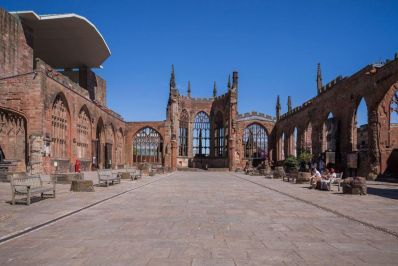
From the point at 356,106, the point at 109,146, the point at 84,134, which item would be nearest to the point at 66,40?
the point at 84,134

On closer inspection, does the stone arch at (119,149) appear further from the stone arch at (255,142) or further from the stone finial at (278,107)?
the stone finial at (278,107)

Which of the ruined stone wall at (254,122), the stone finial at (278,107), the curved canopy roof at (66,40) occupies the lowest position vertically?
the ruined stone wall at (254,122)

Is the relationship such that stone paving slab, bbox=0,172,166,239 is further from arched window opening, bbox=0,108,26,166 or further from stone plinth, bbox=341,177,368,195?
arched window opening, bbox=0,108,26,166

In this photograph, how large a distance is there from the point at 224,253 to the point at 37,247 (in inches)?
108

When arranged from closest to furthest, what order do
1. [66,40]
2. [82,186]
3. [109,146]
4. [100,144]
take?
[82,186] < [66,40] < [100,144] < [109,146]

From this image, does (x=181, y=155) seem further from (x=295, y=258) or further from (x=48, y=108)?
(x=295, y=258)

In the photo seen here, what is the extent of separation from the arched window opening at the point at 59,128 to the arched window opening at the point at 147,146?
26661 mm

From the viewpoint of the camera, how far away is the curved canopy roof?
35625mm

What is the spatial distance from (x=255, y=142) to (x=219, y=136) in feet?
18.3

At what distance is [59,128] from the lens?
30.6m

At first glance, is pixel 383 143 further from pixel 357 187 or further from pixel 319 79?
pixel 319 79

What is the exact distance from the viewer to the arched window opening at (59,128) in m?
29.4

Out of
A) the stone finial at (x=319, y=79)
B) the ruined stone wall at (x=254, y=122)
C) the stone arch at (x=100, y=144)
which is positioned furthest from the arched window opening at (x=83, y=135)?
the stone finial at (x=319, y=79)

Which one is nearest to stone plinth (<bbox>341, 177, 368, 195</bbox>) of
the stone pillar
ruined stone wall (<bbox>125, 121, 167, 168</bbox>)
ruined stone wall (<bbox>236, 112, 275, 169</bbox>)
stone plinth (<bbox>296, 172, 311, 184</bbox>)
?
stone plinth (<bbox>296, 172, 311, 184</bbox>)
